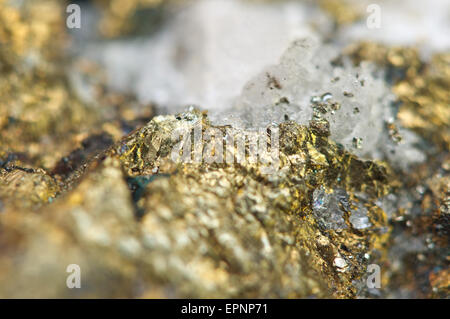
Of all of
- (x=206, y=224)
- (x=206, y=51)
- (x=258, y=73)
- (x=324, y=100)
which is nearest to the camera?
(x=206, y=224)

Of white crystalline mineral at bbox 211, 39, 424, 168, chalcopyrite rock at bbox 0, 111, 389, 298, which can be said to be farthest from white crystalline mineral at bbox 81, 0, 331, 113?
chalcopyrite rock at bbox 0, 111, 389, 298

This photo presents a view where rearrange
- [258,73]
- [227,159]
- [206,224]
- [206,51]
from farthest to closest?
[206,51]
[258,73]
[227,159]
[206,224]

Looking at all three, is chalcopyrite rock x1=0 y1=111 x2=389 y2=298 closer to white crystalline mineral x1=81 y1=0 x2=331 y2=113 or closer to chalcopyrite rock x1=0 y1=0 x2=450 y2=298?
chalcopyrite rock x1=0 y1=0 x2=450 y2=298

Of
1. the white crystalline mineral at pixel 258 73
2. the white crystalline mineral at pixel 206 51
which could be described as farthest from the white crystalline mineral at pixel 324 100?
the white crystalline mineral at pixel 206 51

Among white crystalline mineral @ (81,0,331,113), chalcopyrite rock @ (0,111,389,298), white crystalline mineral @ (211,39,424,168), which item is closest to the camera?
chalcopyrite rock @ (0,111,389,298)

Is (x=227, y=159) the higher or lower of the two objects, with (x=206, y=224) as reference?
higher

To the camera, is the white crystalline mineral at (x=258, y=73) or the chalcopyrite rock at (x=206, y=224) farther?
the white crystalline mineral at (x=258, y=73)

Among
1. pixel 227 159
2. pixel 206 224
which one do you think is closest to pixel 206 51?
pixel 227 159

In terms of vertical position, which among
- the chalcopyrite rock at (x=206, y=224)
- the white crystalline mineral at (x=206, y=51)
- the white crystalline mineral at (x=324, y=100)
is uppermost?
the white crystalline mineral at (x=206, y=51)

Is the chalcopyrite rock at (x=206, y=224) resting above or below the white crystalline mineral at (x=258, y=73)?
below

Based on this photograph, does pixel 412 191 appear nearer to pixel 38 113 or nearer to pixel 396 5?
pixel 396 5

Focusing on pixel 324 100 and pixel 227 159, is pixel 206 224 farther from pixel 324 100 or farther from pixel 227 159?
pixel 324 100

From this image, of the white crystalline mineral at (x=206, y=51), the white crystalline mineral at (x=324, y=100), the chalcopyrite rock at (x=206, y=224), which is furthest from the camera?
the white crystalline mineral at (x=206, y=51)

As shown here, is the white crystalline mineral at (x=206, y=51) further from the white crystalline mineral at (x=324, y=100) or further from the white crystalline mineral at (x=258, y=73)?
the white crystalline mineral at (x=324, y=100)
